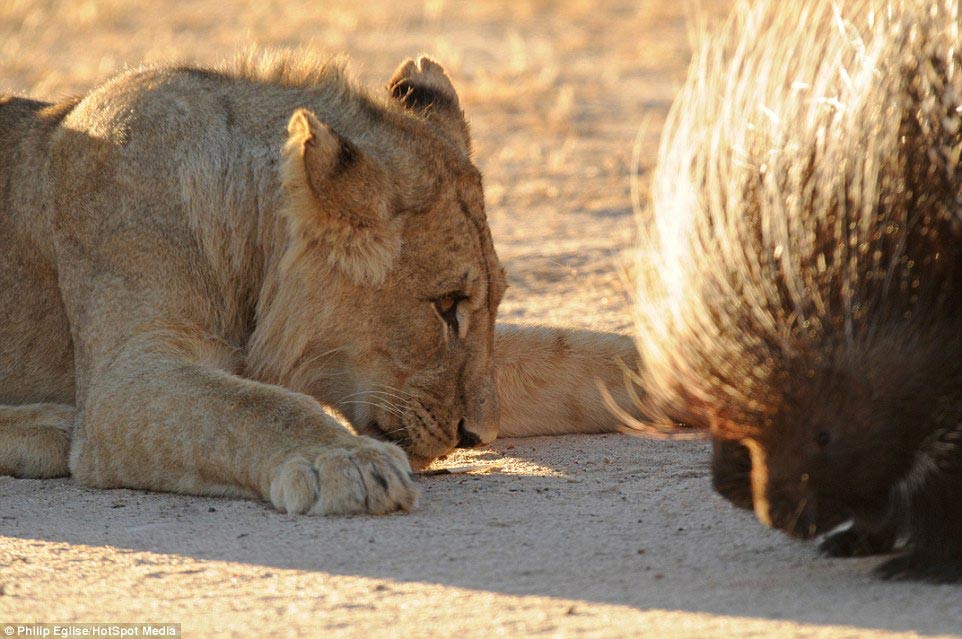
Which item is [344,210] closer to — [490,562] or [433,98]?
[433,98]

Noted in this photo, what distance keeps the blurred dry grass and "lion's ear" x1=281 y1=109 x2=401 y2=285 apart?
248 centimetres

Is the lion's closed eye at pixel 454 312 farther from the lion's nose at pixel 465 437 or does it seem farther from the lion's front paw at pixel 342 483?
the lion's front paw at pixel 342 483

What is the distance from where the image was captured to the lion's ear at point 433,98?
552cm

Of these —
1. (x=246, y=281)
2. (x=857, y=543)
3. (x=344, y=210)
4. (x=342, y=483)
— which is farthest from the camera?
(x=246, y=281)

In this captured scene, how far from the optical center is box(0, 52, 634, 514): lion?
477cm

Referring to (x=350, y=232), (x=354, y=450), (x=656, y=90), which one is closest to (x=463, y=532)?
(x=354, y=450)

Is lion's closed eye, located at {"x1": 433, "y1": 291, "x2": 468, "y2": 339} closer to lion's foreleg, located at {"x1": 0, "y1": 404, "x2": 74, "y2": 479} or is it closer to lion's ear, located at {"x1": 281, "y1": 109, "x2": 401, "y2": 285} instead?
lion's ear, located at {"x1": 281, "y1": 109, "x2": 401, "y2": 285}

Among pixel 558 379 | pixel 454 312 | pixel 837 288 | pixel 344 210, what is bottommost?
pixel 558 379

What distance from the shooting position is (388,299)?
4.93 metres

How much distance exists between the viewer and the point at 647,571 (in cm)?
376

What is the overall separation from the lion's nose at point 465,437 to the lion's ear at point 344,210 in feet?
1.98

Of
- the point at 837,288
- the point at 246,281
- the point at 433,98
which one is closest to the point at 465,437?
the point at 246,281

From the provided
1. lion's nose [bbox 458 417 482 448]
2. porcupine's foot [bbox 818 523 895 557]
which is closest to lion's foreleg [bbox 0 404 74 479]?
lion's nose [bbox 458 417 482 448]

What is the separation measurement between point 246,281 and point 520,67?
934cm
